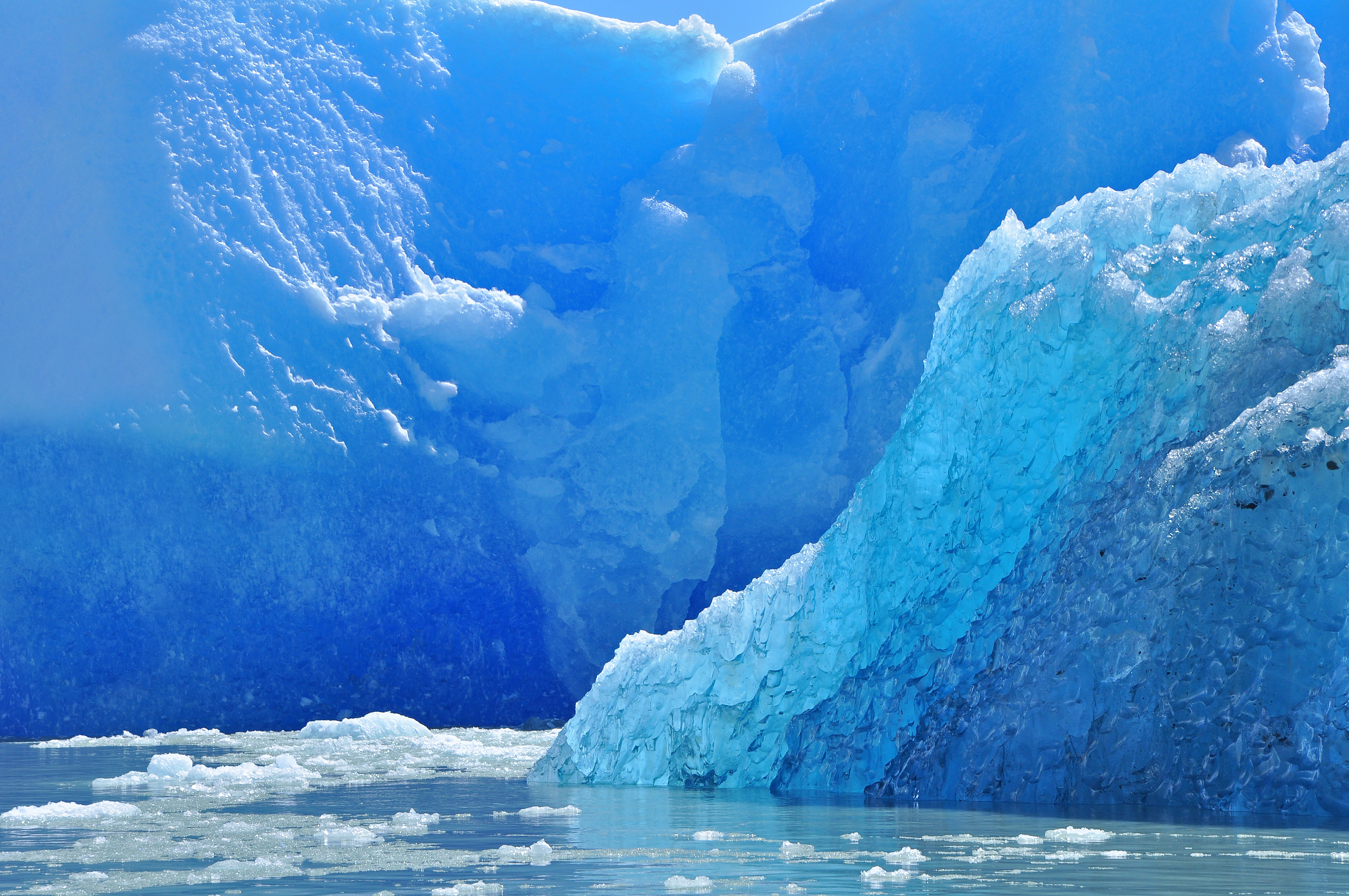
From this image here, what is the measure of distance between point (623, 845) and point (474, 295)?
50.9ft

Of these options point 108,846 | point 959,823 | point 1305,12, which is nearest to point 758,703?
point 959,823

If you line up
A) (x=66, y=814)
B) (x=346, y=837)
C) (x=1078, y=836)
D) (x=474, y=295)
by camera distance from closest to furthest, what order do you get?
1. (x=1078, y=836)
2. (x=346, y=837)
3. (x=66, y=814)
4. (x=474, y=295)

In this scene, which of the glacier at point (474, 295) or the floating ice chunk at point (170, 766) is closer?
the floating ice chunk at point (170, 766)

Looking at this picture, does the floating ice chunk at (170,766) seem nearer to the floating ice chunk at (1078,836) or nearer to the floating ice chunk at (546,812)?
Result: the floating ice chunk at (546,812)

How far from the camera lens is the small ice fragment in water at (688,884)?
4.12 metres

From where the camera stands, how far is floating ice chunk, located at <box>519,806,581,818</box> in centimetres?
700

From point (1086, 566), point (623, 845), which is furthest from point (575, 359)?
point (623, 845)

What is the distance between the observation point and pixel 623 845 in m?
5.48

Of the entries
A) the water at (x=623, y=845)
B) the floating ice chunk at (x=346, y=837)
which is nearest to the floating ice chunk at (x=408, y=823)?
the water at (x=623, y=845)

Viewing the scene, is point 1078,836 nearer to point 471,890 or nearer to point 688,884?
point 688,884

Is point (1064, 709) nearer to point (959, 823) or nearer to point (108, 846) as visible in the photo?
point (959, 823)

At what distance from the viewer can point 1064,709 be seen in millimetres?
7238

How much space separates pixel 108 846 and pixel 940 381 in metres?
6.13

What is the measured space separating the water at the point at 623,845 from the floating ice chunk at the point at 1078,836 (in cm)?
2
